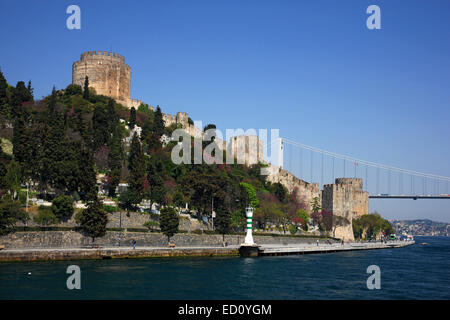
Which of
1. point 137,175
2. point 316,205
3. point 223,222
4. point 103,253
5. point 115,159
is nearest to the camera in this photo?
point 103,253

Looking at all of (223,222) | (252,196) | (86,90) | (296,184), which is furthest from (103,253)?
(296,184)

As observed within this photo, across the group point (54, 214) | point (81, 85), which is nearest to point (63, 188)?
point (54, 214)

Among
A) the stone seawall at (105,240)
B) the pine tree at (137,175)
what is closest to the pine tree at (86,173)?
the stone seawall at (105,240)

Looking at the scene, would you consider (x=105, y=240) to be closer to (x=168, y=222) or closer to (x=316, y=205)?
(x=168, y=222)

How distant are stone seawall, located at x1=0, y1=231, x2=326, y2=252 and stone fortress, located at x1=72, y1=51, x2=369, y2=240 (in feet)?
92.6

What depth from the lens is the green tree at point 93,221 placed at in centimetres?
3130

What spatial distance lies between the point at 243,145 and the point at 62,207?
142 ft

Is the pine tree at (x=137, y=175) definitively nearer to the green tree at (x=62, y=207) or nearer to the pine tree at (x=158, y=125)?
the green tree at (x=62, y=207)

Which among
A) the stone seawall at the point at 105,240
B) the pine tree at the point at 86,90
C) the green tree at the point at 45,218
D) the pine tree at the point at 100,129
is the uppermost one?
the pine tree at the point at 86,90

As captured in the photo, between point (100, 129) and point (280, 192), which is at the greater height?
point (100, 129)

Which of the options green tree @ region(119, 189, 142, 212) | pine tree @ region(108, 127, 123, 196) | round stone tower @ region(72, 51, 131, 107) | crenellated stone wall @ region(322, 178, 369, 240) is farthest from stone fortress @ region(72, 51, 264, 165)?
green tree @ region(119, 189, 142, 212)

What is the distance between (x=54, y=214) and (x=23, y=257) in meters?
5.99

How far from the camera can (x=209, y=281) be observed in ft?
74.2
